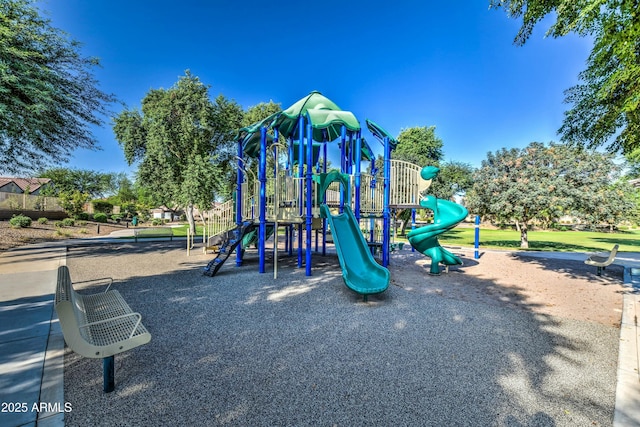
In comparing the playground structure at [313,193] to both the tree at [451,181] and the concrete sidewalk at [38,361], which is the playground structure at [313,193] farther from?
the tree at [451,181]

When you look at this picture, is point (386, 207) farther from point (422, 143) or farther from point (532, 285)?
point (422, 143)

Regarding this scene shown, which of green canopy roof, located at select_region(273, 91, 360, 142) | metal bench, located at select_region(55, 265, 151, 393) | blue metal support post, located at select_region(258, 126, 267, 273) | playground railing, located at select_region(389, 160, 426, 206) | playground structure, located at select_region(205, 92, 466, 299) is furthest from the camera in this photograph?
playground railing, located at select_region(389, 160, 426, 206)

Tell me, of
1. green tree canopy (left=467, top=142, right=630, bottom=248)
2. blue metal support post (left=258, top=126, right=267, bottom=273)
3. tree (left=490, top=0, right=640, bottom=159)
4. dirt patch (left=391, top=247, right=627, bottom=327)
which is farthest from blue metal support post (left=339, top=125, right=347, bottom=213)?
green tree canopy (left=467, top=142, right=630, bottom=248)

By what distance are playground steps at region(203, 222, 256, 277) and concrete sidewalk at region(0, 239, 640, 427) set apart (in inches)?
133

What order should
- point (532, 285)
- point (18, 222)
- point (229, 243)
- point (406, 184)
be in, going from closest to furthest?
1. point (532, 285)
2. point (229, 243)
3. point (406, 184)
4. point (18, 222)

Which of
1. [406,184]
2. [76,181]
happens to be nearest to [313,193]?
[406,184]

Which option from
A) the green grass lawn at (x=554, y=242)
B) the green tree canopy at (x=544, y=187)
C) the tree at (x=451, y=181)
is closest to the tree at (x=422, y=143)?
the tree at (x=451, y=181)

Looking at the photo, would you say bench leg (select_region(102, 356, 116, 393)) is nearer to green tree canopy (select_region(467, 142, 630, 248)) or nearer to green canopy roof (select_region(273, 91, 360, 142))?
green canopy roof (select_region(273, 91, 360, 142))

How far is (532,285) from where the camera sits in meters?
7.75

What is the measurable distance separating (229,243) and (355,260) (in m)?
4.28

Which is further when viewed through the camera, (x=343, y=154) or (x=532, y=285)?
(x=343, y=154)

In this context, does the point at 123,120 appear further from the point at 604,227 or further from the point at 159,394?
the point at 604,227

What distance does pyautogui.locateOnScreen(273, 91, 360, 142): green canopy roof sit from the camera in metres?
8.54

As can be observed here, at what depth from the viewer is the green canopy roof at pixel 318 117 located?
336 inches
